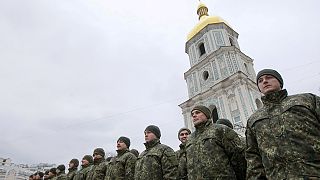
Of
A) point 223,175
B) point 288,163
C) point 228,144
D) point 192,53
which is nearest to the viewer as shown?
point 288,163

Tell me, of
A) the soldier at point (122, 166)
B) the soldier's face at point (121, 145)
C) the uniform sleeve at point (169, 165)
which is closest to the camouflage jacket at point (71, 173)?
the soldier at point (122, 166)

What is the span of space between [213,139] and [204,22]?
67.1ft

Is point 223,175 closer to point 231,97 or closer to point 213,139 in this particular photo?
point 213,139

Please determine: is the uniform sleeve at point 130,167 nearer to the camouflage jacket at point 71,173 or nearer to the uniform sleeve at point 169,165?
the uniform sleeve at point 169,165

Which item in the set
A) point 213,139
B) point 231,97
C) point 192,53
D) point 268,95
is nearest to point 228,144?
point 213,139

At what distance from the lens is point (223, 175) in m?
3.13

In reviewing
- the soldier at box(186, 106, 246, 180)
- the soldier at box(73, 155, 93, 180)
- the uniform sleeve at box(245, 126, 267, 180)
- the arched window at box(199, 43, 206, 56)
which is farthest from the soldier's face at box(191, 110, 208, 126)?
the arched window at box(199, 43, 206, 56)

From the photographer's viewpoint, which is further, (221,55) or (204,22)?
(204,22)

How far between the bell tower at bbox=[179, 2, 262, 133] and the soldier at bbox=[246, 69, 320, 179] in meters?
13.9

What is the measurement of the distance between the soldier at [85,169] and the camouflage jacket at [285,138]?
4.60 m

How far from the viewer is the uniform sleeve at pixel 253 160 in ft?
8.82

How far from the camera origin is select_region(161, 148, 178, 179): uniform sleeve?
4.24m

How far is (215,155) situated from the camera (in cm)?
328

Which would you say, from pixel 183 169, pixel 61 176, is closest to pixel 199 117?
pixel 183 169
